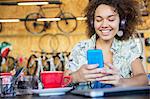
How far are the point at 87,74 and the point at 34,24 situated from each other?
9801mm

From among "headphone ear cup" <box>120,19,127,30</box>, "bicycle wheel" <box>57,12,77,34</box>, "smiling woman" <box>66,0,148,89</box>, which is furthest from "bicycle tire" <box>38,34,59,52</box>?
"headphone ear cup" <box>120,19,127,30</box>

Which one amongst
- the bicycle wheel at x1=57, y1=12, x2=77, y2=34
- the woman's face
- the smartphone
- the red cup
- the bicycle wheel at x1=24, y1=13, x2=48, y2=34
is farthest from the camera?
the bicycle wheel at x1=57, y1=12, x2=77, y2=34

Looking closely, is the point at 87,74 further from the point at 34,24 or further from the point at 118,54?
the point at 34,24

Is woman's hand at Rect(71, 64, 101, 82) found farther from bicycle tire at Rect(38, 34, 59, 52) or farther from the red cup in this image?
bicycle tire at Rect(38, 34, 59, 52)

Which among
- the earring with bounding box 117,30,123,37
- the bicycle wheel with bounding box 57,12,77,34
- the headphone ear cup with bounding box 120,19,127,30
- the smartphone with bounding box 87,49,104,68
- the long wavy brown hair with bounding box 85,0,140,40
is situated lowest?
the smartphone with bounding box 87,49,104,68

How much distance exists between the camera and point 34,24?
11.4 m

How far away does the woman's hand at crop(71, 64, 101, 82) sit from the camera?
160 centimetres

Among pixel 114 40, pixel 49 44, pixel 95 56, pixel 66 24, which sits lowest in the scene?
pixel 95 56

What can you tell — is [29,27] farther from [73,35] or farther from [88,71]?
[88,71]

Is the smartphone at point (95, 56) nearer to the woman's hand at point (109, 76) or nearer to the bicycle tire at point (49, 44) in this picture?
the woman's hand at point (109, 76)

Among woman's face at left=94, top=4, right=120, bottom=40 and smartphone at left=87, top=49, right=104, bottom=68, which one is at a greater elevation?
woman's face at left=94, top=4, right=120, bottom=40

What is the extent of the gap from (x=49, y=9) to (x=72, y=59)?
9.59m

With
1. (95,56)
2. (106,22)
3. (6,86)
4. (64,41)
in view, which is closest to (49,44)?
(64,41)

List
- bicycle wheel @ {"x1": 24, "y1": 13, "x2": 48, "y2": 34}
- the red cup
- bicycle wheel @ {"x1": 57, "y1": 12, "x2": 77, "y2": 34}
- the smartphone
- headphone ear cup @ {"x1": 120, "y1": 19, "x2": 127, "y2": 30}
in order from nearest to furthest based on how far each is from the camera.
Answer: the smartphone → the red cup → headphone ear cup @ {"x1": 120, "y1": 19, "x2": 127, "y2": 30} → bicycle wheel @ {"x1": 24, "y1": 13, "x2": 48, "y2": 34} → bicycle wheel @ {"x1": 57, "y1": 12, "x2": 77, "y2": 34}
